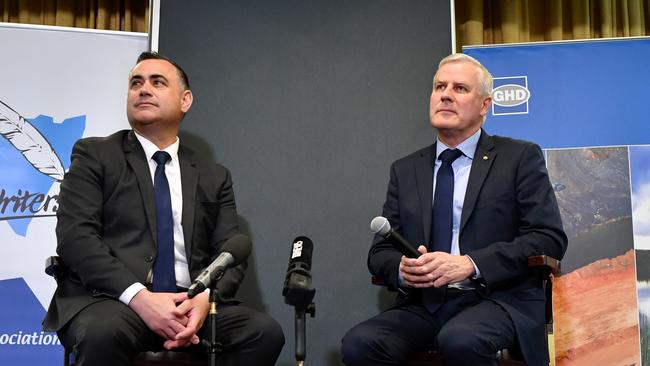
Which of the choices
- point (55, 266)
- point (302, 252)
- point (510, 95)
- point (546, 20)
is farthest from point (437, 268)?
point (546, 20)

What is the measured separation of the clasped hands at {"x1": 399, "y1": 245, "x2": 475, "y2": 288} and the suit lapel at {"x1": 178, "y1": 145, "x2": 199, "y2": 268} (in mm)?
884

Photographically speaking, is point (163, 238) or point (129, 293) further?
point (163, 238)

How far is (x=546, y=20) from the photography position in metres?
4.96

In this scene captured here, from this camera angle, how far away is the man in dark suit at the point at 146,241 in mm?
2865

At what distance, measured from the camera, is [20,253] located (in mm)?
4039

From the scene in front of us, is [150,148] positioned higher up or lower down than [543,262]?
higher up

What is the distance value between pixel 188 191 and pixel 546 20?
2.67 metres

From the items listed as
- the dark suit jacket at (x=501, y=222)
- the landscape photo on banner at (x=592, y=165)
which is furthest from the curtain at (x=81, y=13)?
the dark suit jacket at (x=501, y=222)

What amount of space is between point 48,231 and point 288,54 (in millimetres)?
1508

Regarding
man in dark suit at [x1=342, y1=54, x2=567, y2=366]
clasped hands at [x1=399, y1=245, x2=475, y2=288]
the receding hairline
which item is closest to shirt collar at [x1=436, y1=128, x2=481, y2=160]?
man in dark suit at [x1=342, y1=54, x2=567, y2=366]

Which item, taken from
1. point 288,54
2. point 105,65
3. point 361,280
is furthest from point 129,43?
point 361,280

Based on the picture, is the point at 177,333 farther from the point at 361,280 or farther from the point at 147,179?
the point at 361,280

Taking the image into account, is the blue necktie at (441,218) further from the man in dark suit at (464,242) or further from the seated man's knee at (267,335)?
the seated man's knee at (267,335)

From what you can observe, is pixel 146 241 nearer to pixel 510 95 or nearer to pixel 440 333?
pixel 440 333
